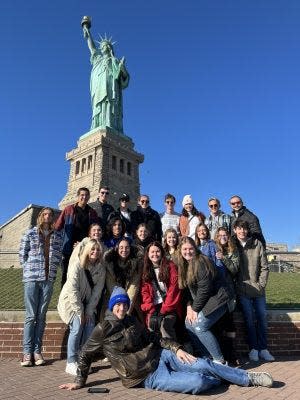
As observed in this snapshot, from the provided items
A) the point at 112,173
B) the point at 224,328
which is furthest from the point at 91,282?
the point at 112,173

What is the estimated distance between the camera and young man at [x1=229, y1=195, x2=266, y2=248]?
685cm

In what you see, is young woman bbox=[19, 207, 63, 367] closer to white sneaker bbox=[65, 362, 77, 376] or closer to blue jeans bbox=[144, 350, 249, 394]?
white sneaker bbox=[65, 362, 77, 376]

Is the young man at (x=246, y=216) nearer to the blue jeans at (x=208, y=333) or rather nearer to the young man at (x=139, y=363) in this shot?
the blue jeans at (x=208, y=333)

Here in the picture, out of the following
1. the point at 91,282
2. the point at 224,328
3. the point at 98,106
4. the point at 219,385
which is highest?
the point at 98,106

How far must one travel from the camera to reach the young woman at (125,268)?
569cm

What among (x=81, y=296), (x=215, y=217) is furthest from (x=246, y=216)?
(x=81, y=296)

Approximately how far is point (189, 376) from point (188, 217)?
142 inches

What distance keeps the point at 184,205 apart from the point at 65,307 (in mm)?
3171

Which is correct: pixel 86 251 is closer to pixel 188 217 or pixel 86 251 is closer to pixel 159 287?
pixel 159 287

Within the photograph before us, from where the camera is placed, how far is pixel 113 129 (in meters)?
36.0

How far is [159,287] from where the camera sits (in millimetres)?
5594

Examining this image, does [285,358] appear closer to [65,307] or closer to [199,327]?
[199,327]

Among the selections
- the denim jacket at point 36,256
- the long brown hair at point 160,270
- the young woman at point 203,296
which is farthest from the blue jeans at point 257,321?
the denim jacket at point 36,256

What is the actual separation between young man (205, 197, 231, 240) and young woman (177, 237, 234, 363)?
1.81 m
